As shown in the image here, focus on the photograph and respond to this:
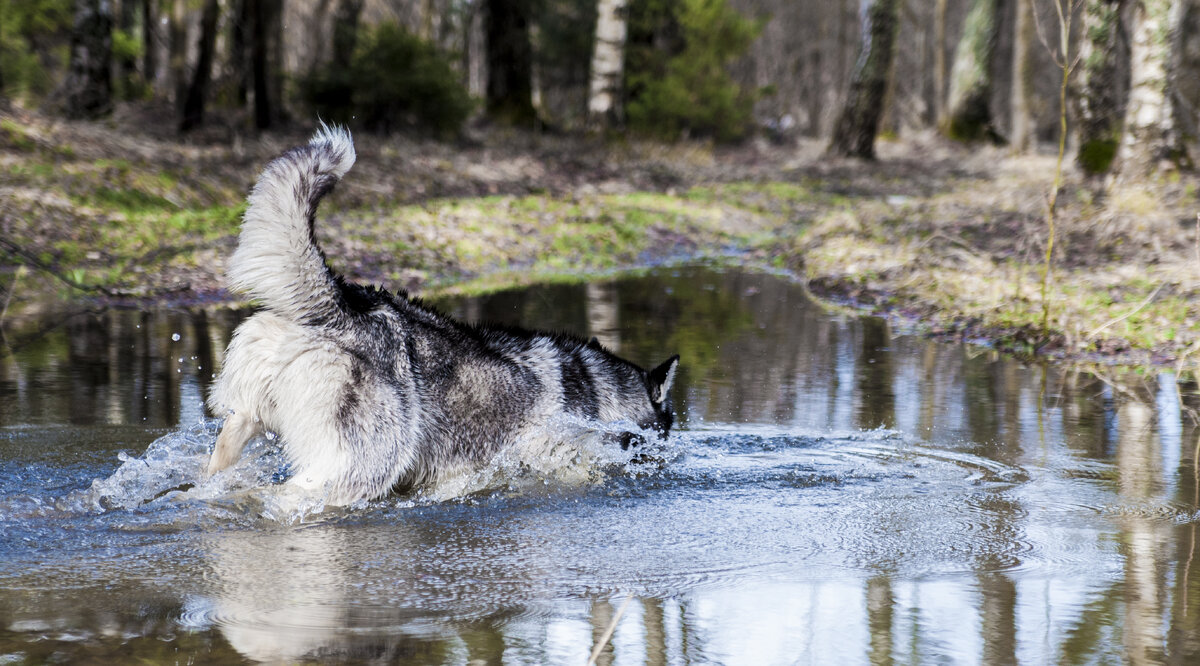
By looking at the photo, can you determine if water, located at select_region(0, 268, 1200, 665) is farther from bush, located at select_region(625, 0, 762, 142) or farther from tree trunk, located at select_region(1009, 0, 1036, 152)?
tree trunk, located at select_region(1009, 0, 1036, 152)

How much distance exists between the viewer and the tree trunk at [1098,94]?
18.9 m

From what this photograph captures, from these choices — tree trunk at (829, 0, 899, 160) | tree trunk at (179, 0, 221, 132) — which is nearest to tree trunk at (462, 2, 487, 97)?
tree trunk at (829, 0, 899, 160)

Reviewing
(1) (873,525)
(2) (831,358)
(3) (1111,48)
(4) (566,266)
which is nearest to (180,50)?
(4) (566,266)

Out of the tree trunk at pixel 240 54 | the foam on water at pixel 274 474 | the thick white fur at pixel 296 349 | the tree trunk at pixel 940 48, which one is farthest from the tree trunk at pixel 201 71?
the tree trunk at pixel 940 48

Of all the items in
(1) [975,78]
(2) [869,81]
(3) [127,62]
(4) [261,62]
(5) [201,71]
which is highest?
(1) [975,78]

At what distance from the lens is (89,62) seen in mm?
19641

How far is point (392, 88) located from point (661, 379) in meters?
19.5

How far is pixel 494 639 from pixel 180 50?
27.6 m

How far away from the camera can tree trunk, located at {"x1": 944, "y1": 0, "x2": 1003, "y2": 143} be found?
3656cm

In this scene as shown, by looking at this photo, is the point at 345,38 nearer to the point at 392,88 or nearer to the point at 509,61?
the point at 392,88

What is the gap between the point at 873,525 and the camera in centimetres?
536

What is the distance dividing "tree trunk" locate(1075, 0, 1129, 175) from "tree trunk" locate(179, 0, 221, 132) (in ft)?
51.6

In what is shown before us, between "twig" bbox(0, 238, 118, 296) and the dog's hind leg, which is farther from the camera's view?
"twig" bbox(0, 238, 118, 296)

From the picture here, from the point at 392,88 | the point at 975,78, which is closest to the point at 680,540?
the point at 392,88
